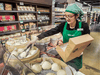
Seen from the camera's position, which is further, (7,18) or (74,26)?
(7,18)

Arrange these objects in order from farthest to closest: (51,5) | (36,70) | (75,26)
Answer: (51,5) < (75,26) < (36,70)

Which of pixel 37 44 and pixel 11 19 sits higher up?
pixel 11 19

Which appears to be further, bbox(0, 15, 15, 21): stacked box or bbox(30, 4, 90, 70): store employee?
bbox(0, 15, 15, 21): stacked box

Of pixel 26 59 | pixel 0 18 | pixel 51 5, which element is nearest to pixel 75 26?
pixel 26 59

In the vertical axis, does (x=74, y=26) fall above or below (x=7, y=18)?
below

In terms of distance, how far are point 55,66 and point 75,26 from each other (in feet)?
2.34

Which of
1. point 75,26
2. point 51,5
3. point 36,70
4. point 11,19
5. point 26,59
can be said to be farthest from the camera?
point 51,5

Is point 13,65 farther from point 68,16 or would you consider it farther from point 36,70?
point 68,16

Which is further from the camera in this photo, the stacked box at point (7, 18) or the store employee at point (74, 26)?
the stacked box at point (7, 18)

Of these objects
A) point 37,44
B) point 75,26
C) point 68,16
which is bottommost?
point 37,44

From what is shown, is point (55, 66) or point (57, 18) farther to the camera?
point (57, 18)

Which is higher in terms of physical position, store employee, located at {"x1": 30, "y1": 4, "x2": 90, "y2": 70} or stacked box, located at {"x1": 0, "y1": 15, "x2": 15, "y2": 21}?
stacked box, located at {"x1": 0, "y1": 15, "x2": 15, "y2": 21}

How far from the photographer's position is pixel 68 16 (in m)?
1.03

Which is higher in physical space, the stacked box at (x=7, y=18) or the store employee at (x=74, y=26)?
the stacked box at (x=7, y=18)
